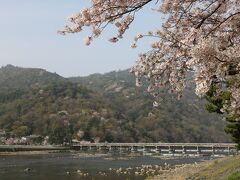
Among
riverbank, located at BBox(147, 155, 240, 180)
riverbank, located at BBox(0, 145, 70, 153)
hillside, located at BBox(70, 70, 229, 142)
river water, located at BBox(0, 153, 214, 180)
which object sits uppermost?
hillside, located at BBox(70, 70, 229, 142)

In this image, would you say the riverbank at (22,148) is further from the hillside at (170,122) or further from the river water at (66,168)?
the hillside at (170,122)

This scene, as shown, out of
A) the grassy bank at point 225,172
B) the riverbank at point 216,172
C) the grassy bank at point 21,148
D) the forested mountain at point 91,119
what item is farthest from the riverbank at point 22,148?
the grassy bank at point 225,172

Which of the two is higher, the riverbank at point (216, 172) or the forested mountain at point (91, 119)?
the forested mountain at point (91, 119)

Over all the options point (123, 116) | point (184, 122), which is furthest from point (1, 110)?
point (184, 122)

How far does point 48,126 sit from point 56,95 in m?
34.4

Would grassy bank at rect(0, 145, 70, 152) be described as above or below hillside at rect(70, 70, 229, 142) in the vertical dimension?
below

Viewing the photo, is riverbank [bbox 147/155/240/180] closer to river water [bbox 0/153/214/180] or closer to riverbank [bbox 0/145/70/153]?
river water [bbox 0/153/214/180]

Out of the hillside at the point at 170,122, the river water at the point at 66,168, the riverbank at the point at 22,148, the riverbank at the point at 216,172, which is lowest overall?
the river water at the point at 66,168

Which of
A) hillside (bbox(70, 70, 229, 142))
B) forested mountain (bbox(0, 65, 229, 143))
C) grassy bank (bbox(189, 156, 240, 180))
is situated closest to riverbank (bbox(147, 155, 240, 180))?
grassy bank (bbox(189, 156, 240, 180))

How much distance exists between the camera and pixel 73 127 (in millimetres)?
134375

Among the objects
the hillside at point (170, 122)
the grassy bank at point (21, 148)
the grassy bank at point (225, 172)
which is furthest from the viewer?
the hillside at point (170, 122)

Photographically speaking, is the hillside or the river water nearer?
the river water

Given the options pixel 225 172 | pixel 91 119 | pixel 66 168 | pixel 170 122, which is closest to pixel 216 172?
pixel 225 172

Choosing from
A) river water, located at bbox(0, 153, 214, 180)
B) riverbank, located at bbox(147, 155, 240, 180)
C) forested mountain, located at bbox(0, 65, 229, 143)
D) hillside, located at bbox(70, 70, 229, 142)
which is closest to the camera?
riverbank, located at bbox(147, 155, 240, 180)
